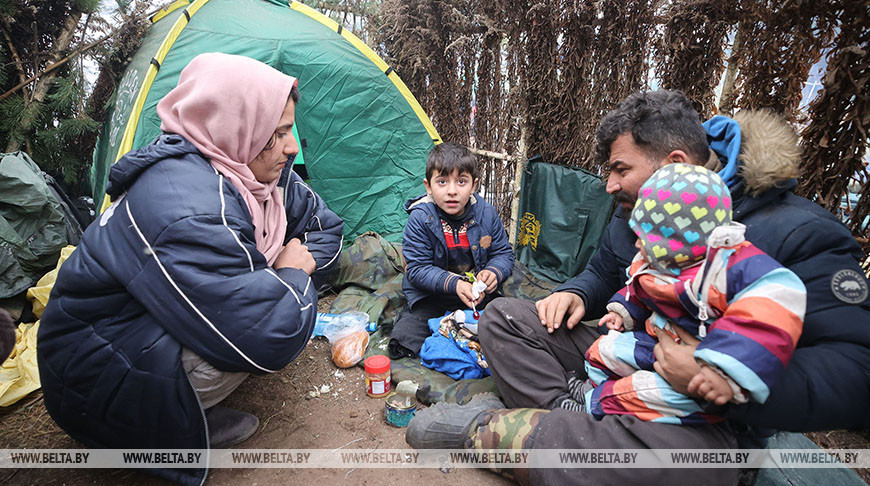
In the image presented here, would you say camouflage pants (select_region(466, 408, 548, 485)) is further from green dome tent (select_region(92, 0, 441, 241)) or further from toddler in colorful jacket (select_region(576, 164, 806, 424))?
green dome tent (select_region(92, 0, 441, 241))

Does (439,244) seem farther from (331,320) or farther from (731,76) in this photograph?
(731,76)

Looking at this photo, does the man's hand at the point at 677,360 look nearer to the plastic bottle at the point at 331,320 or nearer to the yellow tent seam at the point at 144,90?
the plastic bottle at the point at 331,320

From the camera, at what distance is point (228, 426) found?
2029 millimetres

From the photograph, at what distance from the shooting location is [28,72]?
12.4ft

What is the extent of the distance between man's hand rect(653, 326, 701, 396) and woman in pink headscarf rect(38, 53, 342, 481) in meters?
1.30

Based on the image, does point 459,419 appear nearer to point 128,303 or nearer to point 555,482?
point 555,482

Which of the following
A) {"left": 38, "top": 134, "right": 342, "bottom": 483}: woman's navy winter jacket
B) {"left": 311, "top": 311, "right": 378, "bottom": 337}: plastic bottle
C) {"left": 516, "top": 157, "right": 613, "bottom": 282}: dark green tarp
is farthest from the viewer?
{"left": 516, "top": 157, "right": 613, "bottom": 282}: dark green tarp

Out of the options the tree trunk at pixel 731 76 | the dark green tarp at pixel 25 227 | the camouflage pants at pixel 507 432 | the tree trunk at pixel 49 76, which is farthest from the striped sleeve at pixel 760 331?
the tree trunk at pixel 49 76

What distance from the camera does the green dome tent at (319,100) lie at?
139 inches

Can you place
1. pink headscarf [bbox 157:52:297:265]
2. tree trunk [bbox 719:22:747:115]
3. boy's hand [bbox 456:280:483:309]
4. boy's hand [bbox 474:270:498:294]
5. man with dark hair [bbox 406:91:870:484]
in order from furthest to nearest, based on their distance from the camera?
boy's hand [bbox 474:270:498:294] < boy's hand [bbox 456:280:483:309] < tree trunk [bbox 719:22:747:115] < pink headscarf [bbox 157:52:297:265] < man with dark hair [bbox 406:91:870:484]

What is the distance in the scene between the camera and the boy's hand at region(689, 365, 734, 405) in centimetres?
120

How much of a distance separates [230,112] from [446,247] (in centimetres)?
155

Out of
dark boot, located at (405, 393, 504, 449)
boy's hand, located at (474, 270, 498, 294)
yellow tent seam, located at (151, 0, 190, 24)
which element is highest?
yellow tent seam, located at (151, 0, 190, 24)

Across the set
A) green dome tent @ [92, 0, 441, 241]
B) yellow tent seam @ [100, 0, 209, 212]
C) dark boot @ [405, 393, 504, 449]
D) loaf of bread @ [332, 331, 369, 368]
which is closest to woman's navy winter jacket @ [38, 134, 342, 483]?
dark boot @ [405, 393, 504, 449]
